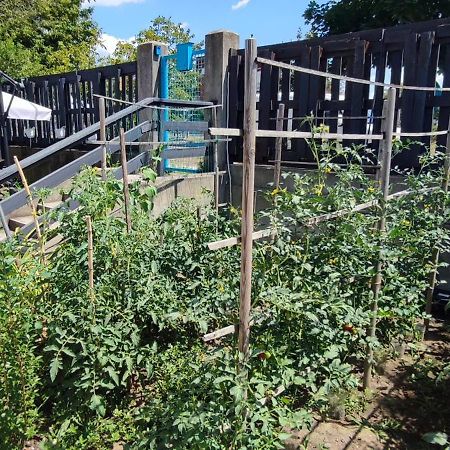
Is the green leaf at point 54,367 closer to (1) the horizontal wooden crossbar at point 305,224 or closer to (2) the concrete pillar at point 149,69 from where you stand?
(1) the horizontal wooden crossbar at point 305,224

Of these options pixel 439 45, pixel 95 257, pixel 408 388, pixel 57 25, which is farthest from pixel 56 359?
pixel 57 25

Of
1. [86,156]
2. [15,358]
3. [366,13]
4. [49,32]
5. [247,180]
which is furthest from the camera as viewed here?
[49,32]

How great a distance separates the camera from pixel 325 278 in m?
2.65

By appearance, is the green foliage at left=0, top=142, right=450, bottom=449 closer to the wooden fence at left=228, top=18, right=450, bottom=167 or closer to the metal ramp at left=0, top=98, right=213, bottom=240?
the metal ramp at left=0, top=98, right=213, bottom=240

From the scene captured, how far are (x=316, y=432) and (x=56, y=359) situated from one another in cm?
165

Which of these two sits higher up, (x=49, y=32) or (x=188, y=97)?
(x=49, y=32)

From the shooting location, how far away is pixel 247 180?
195 centimetres

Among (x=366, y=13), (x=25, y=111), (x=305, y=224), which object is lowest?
(x=305, y=224)

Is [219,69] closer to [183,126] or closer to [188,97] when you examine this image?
[183,126]

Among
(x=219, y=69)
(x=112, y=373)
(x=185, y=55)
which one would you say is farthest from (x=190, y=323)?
(x=185, y=55)

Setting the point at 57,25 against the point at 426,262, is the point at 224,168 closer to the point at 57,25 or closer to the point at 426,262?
the point at 426,262

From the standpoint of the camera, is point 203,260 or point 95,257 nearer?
point 95,257

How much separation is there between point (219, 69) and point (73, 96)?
3761 mm

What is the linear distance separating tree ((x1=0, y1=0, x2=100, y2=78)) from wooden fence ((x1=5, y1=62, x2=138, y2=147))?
7960 millimetres
